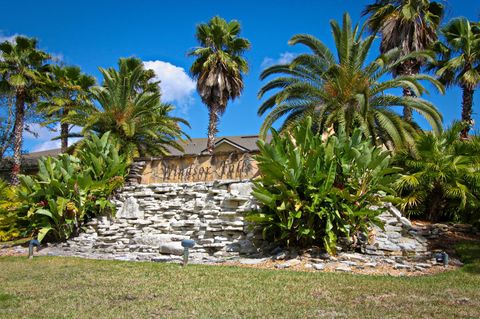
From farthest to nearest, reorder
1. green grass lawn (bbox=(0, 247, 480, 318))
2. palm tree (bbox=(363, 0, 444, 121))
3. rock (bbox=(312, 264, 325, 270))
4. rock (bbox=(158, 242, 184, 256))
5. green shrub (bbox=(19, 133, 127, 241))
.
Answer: palm tree (bbox=(363, 0, 444, 121)) → green shrub (bbox=(19, 133, 127, 241)) → rock (bbox=(158, 242, 184, 256)) → rock (bbox=(312, 264, 325, 270)) → green grass lawn (bbox=(0, 247, 480, 318))

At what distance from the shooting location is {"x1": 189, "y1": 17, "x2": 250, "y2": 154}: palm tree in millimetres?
24922

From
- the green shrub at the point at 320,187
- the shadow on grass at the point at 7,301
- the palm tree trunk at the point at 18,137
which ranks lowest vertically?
the shadow on grass at the point at 7,301

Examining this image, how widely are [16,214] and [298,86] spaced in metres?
12.2

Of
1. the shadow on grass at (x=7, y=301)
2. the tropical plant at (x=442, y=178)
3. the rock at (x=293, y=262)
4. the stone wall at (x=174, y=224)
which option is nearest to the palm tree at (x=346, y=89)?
the tropical plant at (x=442, y=178)

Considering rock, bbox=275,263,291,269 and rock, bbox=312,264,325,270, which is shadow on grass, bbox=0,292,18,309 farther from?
rock, bbox=312,264,325,270

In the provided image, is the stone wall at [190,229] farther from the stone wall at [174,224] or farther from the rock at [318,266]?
the rock at [318,266]

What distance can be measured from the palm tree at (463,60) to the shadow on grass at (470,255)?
24.9 ft

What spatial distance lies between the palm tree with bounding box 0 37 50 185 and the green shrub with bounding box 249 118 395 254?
18.3 m

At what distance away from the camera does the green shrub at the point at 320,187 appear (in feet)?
37.4

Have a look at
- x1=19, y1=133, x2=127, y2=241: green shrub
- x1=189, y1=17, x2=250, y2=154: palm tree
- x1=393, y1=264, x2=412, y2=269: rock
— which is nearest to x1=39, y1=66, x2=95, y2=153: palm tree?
x1=189, y1=17, x2=250, y2=154: palm tree

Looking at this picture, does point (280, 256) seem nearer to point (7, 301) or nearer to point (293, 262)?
point (293, 262)

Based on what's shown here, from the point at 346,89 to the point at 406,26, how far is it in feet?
24.6

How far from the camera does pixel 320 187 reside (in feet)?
37.5

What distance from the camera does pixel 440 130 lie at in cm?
1470
